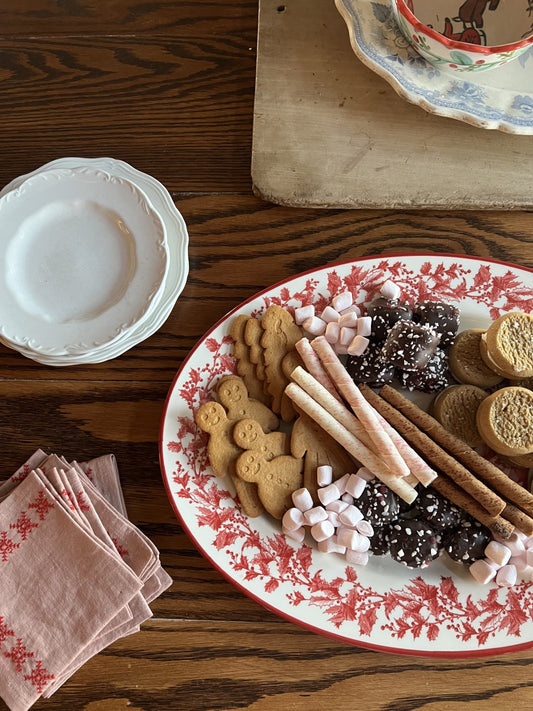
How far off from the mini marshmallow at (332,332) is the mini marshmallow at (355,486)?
0.70 ft

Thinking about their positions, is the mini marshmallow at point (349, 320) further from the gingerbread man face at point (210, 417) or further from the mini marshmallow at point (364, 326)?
the gingerbread man face at point (210, 417)

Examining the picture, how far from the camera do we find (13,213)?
3.18 feet

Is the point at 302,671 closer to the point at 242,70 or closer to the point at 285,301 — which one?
the point at 285,301

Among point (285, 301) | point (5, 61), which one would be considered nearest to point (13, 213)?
point (5, 61)

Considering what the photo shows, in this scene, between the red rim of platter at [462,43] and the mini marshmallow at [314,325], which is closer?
the red rim of platter at [462,43]

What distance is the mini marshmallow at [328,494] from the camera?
2.99 feet

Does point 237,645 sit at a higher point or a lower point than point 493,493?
lower

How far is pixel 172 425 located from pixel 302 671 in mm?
453

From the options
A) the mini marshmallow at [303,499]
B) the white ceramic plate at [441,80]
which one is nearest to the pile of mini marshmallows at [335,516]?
the mini marshmallow at [303,499]

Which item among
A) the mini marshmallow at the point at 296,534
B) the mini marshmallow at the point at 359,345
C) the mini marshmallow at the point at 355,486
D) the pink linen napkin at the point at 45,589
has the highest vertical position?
the mini marshmallow at the point at 359,345

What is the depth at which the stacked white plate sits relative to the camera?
3.07ft

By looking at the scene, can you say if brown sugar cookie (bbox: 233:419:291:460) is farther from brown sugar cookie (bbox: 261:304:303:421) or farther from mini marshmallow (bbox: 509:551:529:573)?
mini marshmallow (bbox: 509:551:529:573)

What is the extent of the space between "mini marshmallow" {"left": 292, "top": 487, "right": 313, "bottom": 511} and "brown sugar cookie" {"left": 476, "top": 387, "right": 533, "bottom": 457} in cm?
28

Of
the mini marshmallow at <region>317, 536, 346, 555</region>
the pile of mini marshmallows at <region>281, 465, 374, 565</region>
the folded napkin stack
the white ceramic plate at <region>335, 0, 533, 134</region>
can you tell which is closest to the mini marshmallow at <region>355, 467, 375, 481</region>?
the pile of mini marshmallows at <region>281, 465, 374, 565</region>
